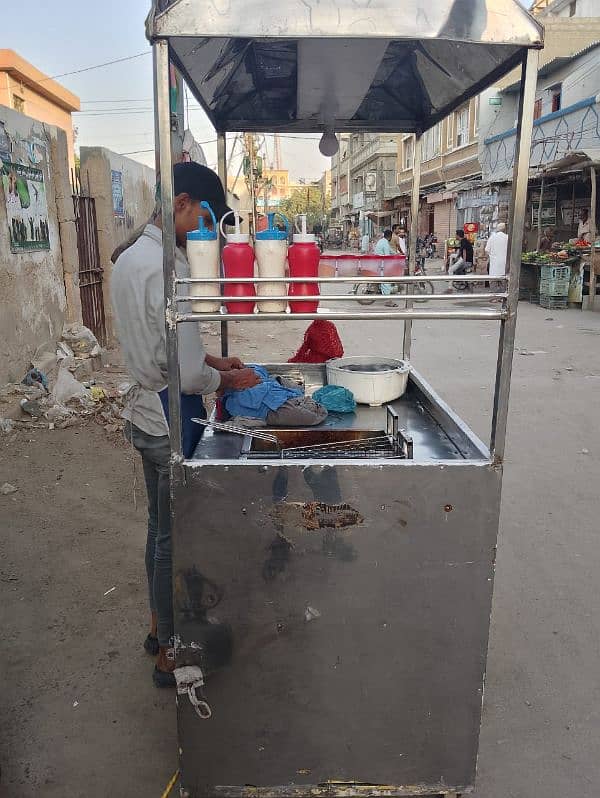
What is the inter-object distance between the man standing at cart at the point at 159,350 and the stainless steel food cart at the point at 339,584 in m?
0.20

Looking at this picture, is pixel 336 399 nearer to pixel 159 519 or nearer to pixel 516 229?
pixel 159 519

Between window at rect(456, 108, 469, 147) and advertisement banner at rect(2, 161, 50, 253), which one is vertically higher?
window at rect(456, 108, 469, 147)

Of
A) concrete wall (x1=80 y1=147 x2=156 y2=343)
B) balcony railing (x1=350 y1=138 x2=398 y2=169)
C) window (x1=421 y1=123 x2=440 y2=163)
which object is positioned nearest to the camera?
concrete wall (x1=80 y1=147 x2=156 y2=343)

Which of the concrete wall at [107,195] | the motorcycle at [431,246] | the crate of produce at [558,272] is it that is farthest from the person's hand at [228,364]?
the motorcycle at [431,246]

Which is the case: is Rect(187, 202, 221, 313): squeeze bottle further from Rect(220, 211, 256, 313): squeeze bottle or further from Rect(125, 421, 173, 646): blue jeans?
Rect(125, 421, 173, 646): blue jeans

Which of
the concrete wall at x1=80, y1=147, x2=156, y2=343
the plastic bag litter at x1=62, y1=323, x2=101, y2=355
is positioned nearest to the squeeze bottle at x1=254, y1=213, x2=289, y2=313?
the plastic bag litter at x1=62, y1=323, x2=101, y2=355

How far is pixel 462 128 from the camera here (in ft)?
81.6

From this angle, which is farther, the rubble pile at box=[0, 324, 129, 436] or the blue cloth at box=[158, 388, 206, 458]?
the rubble pile at box=[0, 324, 129, 436]

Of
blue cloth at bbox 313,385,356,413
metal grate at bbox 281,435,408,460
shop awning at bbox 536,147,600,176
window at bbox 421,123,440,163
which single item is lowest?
metal grate at bbox 281,435,408,460

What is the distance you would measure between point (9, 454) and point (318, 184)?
2374 inches

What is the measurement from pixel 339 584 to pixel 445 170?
27.3m

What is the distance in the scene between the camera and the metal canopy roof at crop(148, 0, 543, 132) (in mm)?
1374

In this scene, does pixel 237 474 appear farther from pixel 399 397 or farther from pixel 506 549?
pixel 506 549

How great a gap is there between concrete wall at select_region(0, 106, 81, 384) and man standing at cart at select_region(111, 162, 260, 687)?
3.78m
